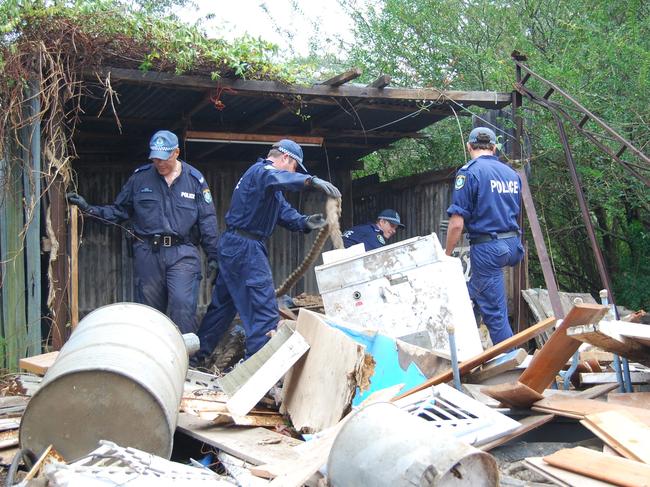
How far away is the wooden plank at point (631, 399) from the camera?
4184 millimetres

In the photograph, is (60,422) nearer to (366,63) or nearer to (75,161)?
(75,161)

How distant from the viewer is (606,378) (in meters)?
5.15

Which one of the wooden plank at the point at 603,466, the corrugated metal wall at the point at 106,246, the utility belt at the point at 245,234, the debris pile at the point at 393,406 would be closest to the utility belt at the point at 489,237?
the debris pile at the point at 393,406

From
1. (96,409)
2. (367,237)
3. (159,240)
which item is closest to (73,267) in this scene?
(159,240)

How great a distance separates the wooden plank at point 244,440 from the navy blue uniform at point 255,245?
168 centimetres

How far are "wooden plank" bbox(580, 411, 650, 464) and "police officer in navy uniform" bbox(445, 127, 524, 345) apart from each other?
8.86ft

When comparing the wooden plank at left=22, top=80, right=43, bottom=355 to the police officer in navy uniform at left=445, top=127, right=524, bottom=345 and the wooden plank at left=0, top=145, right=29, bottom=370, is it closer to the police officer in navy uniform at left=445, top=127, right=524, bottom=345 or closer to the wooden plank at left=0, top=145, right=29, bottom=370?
the wooden plank at left=0, top=145, right=29, bottom=370

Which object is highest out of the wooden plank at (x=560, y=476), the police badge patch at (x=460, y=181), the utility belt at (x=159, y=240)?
the police badge patch at (x=460, y=181)

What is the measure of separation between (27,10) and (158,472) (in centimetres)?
400

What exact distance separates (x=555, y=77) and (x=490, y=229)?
2.09 metres

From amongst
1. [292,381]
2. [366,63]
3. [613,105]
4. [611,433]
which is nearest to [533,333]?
[611,433]

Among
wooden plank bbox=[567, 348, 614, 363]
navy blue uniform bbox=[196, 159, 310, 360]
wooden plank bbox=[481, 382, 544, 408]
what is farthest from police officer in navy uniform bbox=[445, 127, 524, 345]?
wooden plank bbox=[481, 382, 544, 408]

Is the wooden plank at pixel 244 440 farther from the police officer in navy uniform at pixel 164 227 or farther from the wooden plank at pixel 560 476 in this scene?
the police officer in navy uniform at pixel 164 227

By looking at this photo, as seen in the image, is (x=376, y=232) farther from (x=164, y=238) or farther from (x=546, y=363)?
(x=546, y=363)
